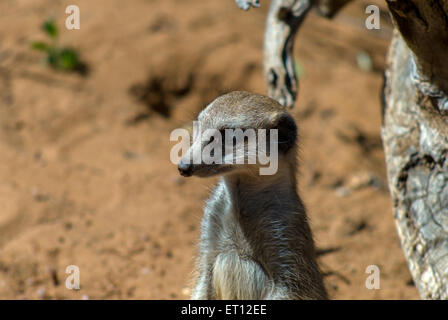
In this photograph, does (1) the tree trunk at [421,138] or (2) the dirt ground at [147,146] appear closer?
(1) the tree trunk at [421,138]

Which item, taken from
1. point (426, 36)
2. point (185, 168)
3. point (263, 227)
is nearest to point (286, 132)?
point (263, 227)

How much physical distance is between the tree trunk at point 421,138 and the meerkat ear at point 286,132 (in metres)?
0.69

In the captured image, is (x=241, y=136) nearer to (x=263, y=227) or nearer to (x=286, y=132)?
(x=286, y=132)

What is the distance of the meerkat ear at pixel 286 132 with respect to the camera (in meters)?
2.89

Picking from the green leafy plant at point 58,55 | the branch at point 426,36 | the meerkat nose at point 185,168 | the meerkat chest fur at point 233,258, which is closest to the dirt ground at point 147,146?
the green leafy plant at point 58,55

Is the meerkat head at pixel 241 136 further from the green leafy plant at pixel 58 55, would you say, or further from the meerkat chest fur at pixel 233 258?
the green leafy plant at pixel 58 55

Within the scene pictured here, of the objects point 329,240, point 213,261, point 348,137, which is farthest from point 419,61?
point 348,137

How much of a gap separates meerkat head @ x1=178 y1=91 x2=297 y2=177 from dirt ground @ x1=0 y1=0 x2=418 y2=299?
0.51 metres

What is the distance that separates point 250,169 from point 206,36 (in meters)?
4.02

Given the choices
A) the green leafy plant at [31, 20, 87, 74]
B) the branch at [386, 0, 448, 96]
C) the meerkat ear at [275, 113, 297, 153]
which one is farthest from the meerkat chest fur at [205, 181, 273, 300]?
the green leafy plant at [31, 20, 87, 74]

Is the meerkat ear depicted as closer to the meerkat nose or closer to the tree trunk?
the meerkat nose

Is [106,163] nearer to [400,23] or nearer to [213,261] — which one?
[213,261]

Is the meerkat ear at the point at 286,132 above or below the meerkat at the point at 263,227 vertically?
above

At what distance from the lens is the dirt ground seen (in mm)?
4012
